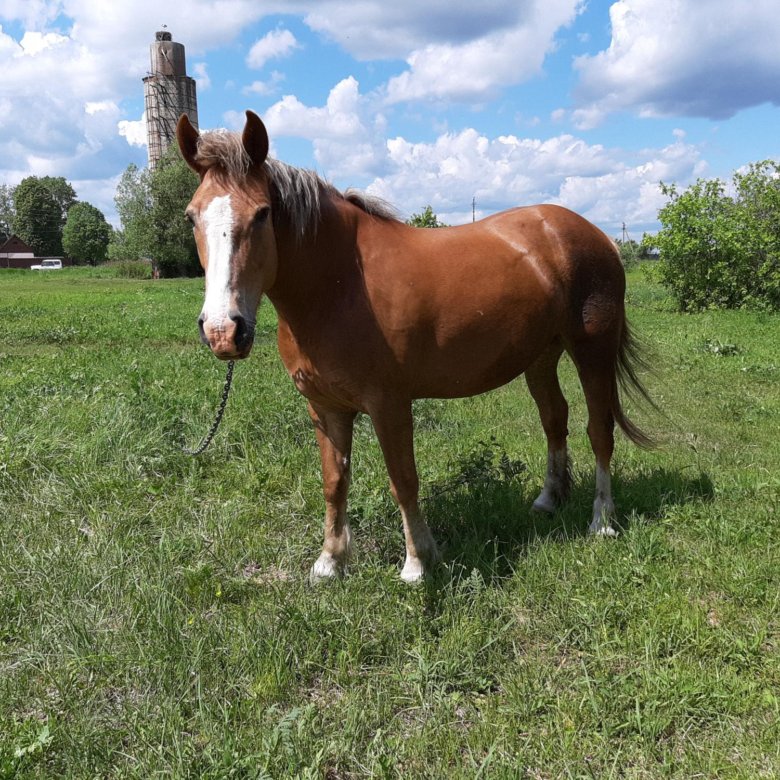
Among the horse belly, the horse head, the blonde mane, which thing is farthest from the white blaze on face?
the horse belly

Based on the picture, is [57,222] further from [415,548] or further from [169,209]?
[415,548]

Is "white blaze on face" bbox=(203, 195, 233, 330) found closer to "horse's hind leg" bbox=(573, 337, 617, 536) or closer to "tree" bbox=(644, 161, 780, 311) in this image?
"horse's hind leg" bbox=(573, 337, 617, 536)

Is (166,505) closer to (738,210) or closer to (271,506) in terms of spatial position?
(271,506)

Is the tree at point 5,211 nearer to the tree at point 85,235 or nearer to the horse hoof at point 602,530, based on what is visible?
the tree at point 85,235

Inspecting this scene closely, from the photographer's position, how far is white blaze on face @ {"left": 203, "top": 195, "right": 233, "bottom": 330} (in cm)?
246

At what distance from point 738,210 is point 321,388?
1600 cm

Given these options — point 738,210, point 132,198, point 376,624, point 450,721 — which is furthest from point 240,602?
point 132,198

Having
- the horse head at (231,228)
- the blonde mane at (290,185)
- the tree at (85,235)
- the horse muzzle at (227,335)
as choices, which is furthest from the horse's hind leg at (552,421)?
the tree at (85,235)

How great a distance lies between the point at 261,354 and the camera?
9250 mm

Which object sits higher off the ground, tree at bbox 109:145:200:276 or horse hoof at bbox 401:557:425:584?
tree at bbox 109:145:200:276

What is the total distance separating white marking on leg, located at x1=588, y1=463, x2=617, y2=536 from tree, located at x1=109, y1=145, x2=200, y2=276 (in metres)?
39.7

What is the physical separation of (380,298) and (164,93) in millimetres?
47932

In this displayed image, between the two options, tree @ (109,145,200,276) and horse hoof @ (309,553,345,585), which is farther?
tree @ (109,145,200,276)

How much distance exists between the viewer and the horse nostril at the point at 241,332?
2467 mm
